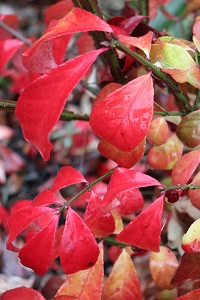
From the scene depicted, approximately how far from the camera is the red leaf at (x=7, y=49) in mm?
903

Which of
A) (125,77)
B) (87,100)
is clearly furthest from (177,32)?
(125,77)

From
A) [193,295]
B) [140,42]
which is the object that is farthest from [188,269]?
[140,42]

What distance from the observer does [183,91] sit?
0.73 metres

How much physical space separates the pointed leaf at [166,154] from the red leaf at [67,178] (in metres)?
0.16

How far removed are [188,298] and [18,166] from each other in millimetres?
1003

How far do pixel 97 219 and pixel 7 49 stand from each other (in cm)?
41

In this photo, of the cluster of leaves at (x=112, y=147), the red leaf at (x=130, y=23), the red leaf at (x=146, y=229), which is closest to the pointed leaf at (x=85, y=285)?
the cluster of leaves at (x=112, y=147)

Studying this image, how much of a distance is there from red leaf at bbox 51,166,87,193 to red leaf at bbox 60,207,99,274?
4 centimetres

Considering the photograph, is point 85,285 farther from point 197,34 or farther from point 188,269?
point 197,34

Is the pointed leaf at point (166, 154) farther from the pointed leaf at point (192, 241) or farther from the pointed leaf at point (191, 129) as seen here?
the pointed leaf at point (192, 241)

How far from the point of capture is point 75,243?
59 cm

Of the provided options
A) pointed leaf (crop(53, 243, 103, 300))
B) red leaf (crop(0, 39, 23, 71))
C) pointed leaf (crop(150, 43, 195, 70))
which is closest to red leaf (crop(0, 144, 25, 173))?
red leaf (crop(0, 39, 23, 71))

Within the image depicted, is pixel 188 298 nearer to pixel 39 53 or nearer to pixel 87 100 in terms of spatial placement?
pixel 39 53

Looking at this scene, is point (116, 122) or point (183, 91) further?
point (183, 91)
